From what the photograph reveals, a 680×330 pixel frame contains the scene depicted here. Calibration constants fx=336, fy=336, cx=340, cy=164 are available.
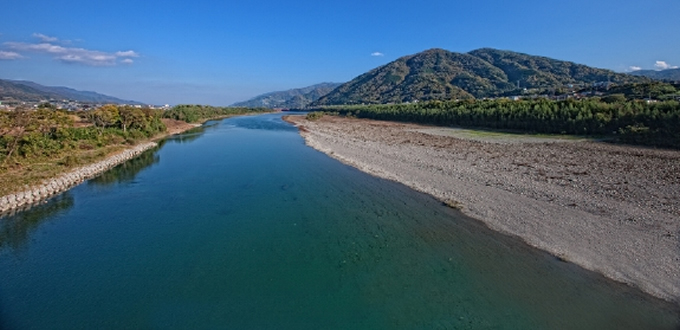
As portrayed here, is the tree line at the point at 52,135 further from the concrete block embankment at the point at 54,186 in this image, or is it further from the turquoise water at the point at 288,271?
the turquoise water at the point at 288,271

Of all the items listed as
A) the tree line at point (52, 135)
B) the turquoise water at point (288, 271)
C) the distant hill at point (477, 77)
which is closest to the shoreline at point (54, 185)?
the turquoise water at point (288, 271)

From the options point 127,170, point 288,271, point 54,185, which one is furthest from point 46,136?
point 288,271

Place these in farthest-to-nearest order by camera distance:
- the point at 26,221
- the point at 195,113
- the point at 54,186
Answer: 1. the point at 195,113
2. the point at 54,186
3. the point at 26,221

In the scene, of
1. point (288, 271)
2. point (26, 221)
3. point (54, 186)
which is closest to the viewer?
point (288, 271)

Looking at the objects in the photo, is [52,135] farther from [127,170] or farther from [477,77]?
[477,77]

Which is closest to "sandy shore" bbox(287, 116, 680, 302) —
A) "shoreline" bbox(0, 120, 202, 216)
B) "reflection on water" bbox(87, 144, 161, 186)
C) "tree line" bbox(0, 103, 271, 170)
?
"reflection on water" bbox(87, 144, 161, 186)

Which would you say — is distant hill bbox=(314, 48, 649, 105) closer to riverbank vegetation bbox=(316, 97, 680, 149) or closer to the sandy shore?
riverbank vegetation bbox=(316, 97, 680, 149)

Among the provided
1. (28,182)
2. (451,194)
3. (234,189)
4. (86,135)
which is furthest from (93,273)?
(86,135)
